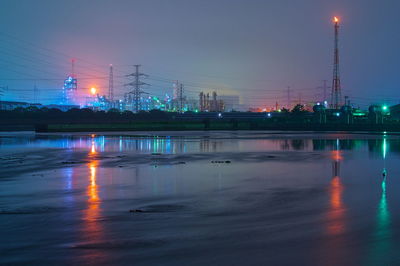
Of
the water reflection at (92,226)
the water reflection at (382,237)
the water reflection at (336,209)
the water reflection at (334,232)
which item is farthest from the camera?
the water reflection at (336,209)

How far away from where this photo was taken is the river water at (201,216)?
321 inches

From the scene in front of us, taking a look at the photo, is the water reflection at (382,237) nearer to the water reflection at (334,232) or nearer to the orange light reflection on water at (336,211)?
the water reflection at (334,232)

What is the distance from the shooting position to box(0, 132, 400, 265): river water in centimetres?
816

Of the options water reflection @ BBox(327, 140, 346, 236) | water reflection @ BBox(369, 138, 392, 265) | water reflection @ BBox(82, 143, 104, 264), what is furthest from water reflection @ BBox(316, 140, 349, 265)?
water reflection @ BBox(82, 143, 104, 264)

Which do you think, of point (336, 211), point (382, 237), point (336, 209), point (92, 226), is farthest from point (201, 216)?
point (382, 237)

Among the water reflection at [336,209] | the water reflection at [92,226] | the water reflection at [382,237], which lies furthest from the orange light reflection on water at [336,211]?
the water reflection at [92,226]

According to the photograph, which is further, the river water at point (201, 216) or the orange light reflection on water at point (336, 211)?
the orange light reflection on water at point (336, 211)

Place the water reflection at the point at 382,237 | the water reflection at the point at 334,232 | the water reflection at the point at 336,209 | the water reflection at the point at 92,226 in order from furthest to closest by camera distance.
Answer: the water reflection at the point at 336,209 < the water reflection at the point at 92,226 < the water reflection at the point at 334,232 < the water reflection at the point at 382,237

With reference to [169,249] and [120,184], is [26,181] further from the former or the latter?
[169,249]

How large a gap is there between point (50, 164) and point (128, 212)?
13674 millimetres

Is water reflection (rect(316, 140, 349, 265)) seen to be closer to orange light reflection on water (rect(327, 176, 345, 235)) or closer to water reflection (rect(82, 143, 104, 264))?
orange light reflection on water (rect(327, 176, 345, 235))

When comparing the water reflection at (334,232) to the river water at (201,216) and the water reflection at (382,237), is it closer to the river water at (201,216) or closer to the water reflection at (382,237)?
the river water at (201,216)

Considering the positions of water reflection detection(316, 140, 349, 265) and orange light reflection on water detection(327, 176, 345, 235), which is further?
orange light reflection on water detection(327, 176, 345, 235)

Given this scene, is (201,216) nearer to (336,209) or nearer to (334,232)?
(334,232)
